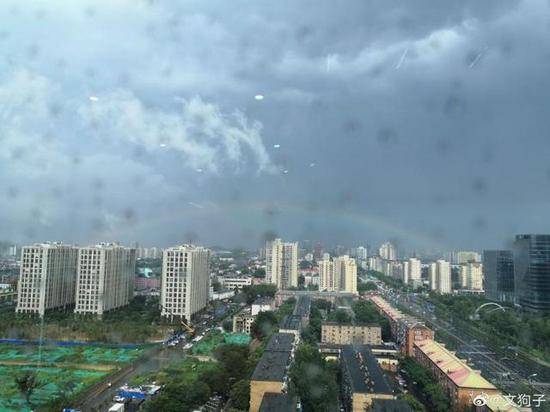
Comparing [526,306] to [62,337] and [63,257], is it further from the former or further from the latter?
[63,257]

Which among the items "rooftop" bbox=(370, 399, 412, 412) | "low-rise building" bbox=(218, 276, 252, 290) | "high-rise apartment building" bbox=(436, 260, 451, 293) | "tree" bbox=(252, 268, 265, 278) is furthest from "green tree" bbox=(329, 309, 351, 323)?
"high-rise apartment building" bbox=(436, 260, 451, 293)

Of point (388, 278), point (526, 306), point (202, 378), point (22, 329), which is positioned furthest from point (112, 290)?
point (388, 278)

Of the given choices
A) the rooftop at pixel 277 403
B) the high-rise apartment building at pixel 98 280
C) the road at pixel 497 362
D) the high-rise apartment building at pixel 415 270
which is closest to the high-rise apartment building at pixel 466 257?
the high-rise apartment building at pixel 415 270

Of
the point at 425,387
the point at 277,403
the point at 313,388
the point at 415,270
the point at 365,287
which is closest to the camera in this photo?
the point at 277,403

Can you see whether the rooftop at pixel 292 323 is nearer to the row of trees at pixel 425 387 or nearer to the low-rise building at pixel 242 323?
the low-rise building at pixel 242 323

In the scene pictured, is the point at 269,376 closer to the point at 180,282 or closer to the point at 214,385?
the point at 214,385

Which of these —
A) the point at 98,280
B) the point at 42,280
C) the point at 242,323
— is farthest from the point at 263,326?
the point at 42,280
